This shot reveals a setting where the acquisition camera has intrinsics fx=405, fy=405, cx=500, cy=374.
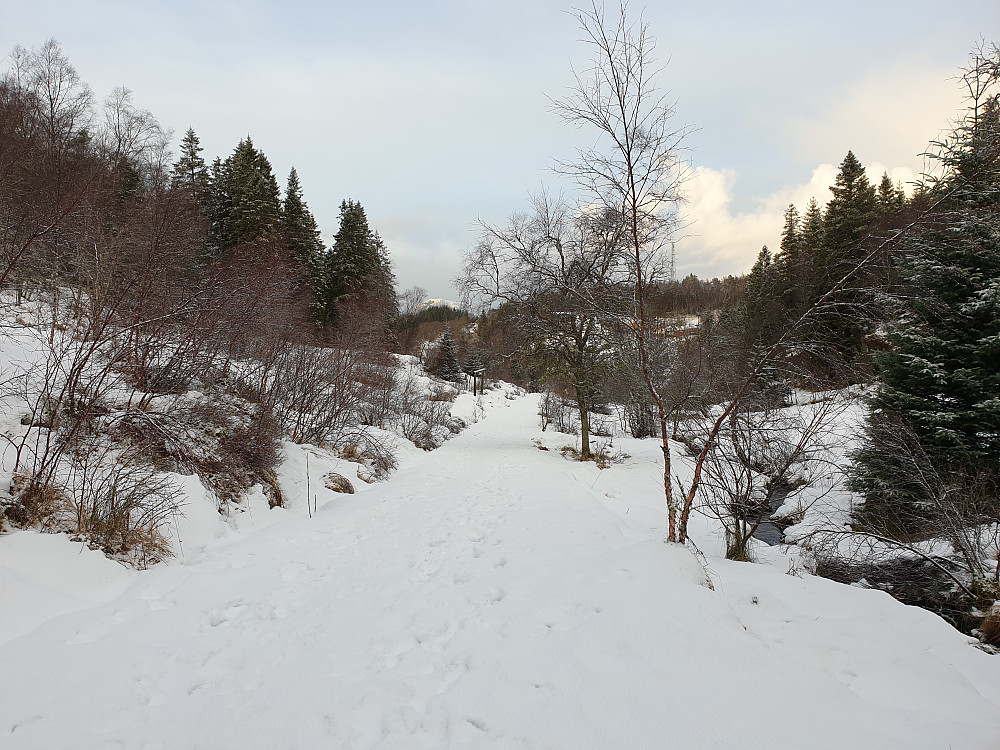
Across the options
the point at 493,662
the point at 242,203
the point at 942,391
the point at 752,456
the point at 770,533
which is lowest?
the point at 770,533

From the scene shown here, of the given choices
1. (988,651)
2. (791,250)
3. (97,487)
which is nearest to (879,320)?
(988,651)

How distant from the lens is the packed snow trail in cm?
193

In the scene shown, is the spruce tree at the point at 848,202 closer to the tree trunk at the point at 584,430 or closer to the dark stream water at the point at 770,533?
the tree trunk at the point at 584,430

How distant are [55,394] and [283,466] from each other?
114 inches

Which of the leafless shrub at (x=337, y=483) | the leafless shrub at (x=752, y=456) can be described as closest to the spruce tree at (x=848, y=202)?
the leafless shrub at (x=752, y=456)

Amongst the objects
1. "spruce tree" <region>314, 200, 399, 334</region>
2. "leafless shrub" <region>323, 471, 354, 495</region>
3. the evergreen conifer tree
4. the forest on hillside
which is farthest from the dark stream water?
the evergreen conifer tree

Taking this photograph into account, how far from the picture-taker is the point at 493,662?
8.16 feet

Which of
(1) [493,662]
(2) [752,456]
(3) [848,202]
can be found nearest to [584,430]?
(2) [752,456]

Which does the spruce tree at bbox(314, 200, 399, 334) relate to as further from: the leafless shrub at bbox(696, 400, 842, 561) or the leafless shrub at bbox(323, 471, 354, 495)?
the leafless shrub at bbox(696, 400, 842, 561)

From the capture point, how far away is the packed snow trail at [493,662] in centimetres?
193

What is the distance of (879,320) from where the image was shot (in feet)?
11.3

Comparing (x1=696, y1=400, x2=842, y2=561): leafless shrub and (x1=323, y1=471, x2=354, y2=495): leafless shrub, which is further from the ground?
(x1=696, y1=400, x2=842, y2=561): leafless shrub

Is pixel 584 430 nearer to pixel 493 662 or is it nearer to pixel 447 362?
pixel 493 662

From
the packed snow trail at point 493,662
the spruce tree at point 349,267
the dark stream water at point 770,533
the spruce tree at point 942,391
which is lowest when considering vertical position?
A: the dark stream water at point 770,533
